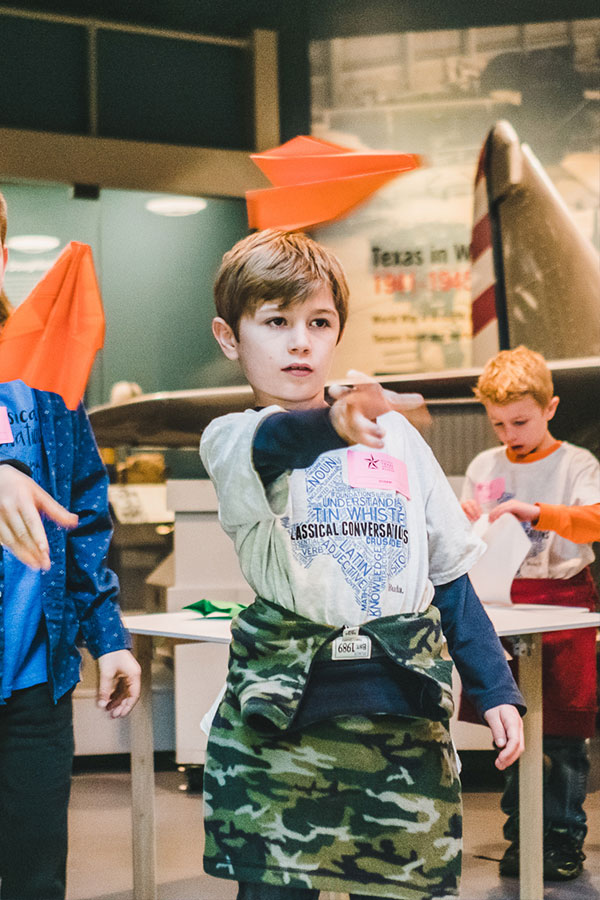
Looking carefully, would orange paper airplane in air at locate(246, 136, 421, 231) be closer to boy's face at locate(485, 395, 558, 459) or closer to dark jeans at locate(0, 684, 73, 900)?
dark jeans at locate(0, 684, 73, 900)

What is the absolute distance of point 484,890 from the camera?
229cm

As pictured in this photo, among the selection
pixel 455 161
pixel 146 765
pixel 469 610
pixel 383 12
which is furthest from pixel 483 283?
pixel 469 610

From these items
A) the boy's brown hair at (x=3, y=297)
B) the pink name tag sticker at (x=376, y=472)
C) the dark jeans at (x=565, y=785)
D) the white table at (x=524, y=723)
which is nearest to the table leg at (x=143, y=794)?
the white table at (x=524, y=723)

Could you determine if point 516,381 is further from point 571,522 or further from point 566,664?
point 566,664

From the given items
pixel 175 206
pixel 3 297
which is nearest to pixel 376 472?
pixel 3 297

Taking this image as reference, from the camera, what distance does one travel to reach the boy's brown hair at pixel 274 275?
1.11 m

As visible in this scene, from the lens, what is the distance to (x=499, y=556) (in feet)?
7.15

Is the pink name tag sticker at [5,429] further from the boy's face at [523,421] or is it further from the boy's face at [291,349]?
the boy's face at [523,421]

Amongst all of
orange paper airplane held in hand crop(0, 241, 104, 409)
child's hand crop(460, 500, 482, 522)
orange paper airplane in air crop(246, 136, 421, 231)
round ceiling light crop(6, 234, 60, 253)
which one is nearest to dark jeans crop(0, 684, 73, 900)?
orange paper airplane held in hand crop(0, 241, 104, 409)

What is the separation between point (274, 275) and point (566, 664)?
1593 millimetres

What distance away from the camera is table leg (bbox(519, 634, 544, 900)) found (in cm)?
201

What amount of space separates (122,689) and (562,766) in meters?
1.49

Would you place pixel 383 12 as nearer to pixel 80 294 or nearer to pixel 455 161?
pixel 455 161

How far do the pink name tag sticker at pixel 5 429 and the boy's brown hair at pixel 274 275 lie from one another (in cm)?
28
